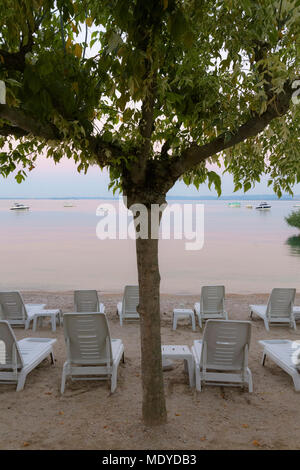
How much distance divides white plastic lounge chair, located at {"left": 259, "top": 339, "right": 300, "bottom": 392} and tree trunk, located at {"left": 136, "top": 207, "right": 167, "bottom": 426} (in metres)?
2.20

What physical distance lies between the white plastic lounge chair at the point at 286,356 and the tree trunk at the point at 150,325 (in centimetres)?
220

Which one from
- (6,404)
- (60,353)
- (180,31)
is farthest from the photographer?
(60,353)

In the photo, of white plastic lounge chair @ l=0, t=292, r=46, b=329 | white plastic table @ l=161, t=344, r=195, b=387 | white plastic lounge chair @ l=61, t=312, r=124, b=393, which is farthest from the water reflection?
white plastic lounge chair @ l=61, t=312, r=124, b=393

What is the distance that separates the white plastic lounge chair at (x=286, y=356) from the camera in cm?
542

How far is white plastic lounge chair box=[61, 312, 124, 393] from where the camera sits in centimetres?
539

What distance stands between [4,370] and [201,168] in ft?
12.4

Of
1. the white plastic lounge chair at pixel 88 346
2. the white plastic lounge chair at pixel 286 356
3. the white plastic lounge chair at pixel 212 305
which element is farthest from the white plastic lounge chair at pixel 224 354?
the white plastic lounge chair at pixel 212 305

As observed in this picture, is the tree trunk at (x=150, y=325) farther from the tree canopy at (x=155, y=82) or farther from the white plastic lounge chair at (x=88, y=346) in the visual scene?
the white plastic lounge chair at (x=88, y=346)

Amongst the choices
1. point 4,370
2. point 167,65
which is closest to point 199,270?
point 4,370

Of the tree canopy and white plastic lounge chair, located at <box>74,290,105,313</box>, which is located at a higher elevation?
the tree canopy

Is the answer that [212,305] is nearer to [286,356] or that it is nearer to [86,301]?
[86,301]

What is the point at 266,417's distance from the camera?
15.1 feet

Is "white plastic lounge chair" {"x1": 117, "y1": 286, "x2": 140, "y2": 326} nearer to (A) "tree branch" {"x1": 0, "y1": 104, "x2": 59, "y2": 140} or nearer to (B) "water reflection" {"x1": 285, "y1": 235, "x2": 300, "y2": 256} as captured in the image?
(A) "tree branch" {"x1": 0, "y1": 104, "x2": 59, "y2": 140}

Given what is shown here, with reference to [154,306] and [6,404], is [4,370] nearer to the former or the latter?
[6,404]
